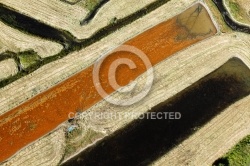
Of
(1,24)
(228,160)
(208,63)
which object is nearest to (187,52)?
(208,63)

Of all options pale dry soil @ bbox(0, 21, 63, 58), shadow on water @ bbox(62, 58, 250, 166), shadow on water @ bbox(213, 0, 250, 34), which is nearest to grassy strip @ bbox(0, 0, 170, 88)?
pale dry soil @ bbox(0, 21, 63, 58)

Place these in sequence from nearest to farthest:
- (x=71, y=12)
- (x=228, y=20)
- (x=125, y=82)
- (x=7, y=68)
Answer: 1. (x=125, y=82)
2. (x=7, y=68)
3. (x=71, y=12)
4. (x=228, y=20)

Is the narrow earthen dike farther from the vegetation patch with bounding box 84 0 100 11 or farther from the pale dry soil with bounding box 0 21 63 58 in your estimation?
the vegetation patch with bounding box 84 0 100 11

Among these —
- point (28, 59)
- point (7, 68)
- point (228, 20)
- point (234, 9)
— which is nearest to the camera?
point (7, 68)

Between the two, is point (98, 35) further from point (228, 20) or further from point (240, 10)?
point (240, 10)

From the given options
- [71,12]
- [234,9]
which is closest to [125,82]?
[71,12]
